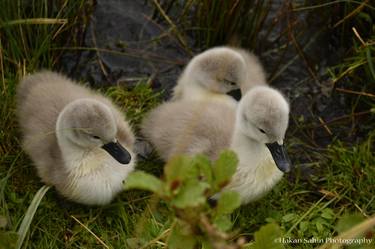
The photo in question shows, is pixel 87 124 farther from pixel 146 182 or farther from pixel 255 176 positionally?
pixel 146 182

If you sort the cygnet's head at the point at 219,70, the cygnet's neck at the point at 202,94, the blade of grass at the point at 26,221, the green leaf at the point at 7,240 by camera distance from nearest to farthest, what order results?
the green leaf at the point at 7,240, the blade of grass at the point at 26,221, the cygnet's head at the point at 219,70, the cygnet's neck at the point at 202,94

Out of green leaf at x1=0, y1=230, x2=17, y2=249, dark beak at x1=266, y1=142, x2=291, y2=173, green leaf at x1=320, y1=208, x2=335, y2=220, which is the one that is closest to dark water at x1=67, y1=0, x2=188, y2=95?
dark beak at x1=266, y1=142, x2=291, y2=173

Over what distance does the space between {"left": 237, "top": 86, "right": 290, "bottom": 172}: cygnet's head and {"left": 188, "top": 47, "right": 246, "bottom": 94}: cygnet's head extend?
425mm

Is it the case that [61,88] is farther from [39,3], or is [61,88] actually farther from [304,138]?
[304,138]

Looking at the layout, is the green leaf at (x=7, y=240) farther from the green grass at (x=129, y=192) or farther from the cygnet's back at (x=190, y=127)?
the cygnet's back at (x=190, y=127)

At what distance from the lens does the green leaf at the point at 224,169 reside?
145cm

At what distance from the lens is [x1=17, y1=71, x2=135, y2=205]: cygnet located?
2.72 meters

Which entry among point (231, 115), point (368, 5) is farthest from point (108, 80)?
point (368, 5)

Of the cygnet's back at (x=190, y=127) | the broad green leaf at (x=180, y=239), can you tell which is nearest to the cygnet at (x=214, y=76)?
the cygnet's back at (x=190, y=127)

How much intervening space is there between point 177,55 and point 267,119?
1166 mm

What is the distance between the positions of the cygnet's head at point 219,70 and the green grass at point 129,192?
321 millimetres

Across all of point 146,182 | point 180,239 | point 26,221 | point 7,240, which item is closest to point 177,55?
point 26,221

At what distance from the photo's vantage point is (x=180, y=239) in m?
1.58

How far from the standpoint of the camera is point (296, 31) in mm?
3717
